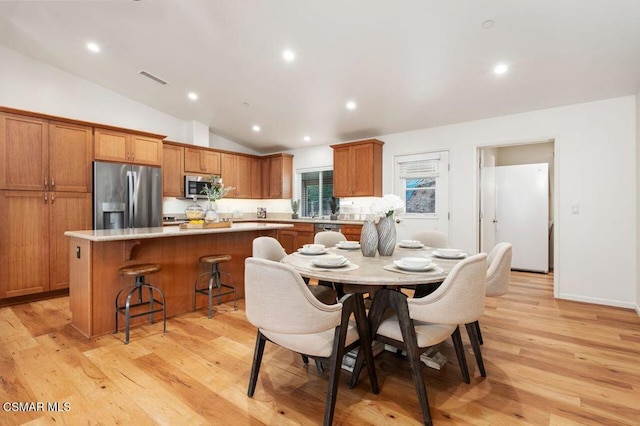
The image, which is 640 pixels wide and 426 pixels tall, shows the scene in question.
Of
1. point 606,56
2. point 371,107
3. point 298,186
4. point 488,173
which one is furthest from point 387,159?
point 606,56

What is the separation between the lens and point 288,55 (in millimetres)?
3459

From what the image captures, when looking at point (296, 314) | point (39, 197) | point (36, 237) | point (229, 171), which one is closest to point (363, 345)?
point (296, 314)

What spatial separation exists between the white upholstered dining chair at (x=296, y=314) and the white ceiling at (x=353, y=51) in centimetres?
238

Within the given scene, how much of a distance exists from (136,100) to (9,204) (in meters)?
2.45

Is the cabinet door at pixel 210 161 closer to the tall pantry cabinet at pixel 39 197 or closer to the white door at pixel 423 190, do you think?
the tall pantry cabinet at pixel 39 197

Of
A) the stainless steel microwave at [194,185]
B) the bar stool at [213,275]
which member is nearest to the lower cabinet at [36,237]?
the stainless steel microwave at [194,185]

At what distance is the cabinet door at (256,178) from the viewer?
6.84 meters

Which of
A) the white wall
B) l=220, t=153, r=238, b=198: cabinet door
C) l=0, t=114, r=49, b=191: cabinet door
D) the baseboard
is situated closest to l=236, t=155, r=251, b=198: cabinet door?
l=220, t=153, r=238, b=198: cabinet door

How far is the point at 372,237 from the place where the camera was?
7.85 feet

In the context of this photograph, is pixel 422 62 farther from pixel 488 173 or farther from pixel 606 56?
pixel 488 173

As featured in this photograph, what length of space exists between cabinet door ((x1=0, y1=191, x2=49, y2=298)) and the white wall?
606cm

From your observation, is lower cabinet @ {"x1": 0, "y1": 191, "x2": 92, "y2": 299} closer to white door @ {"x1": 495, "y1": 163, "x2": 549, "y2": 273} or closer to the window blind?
the window blind

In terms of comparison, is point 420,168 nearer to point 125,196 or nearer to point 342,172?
point 342,172

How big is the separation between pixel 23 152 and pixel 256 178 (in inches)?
151
